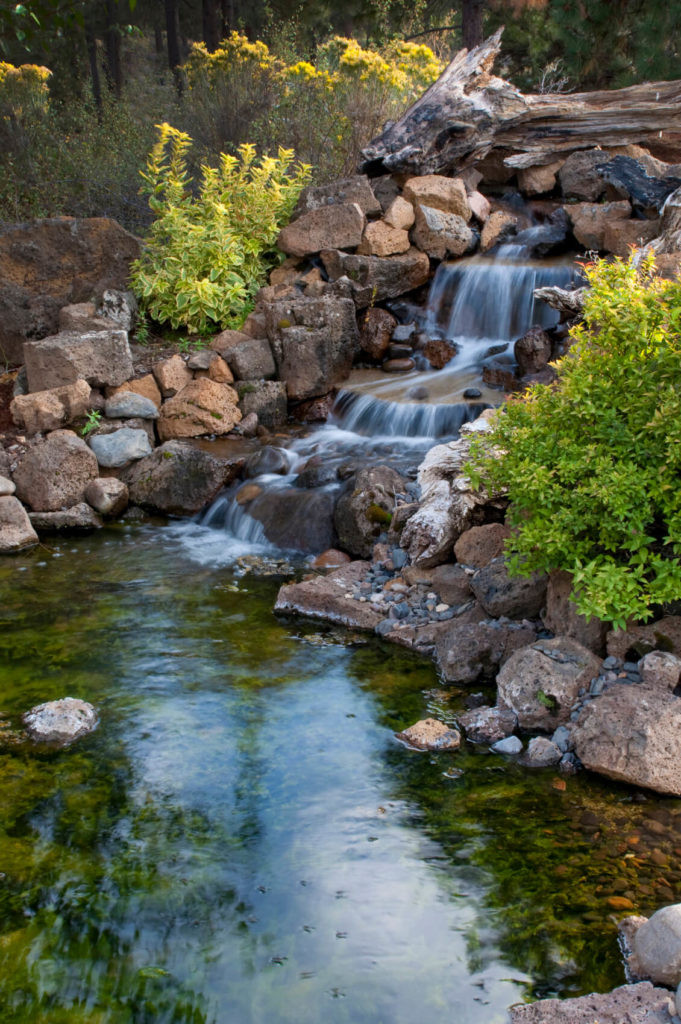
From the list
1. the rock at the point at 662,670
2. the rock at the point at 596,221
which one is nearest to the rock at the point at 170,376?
the rock at the point at 596,221

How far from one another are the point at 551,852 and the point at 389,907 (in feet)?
2.58

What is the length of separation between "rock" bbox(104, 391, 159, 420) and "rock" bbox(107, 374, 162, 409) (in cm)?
19

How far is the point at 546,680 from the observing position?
16.0 feet

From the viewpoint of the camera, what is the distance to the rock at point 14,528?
7.82 metres

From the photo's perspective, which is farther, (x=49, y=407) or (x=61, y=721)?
(x=49, y=407)

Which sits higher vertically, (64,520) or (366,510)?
(366,510)

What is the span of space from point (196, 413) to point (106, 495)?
1.52 m

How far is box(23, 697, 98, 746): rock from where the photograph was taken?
4852mm

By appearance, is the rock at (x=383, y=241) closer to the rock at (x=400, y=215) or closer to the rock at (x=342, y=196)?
the rock at (x=400, y=215)

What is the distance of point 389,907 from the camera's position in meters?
3.67

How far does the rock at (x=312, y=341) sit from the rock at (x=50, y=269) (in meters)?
2.31

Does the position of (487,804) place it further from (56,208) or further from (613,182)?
(56,208)

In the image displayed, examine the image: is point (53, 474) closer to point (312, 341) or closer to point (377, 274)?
point (312, 341)

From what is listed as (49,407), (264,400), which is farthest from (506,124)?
(49,407)
